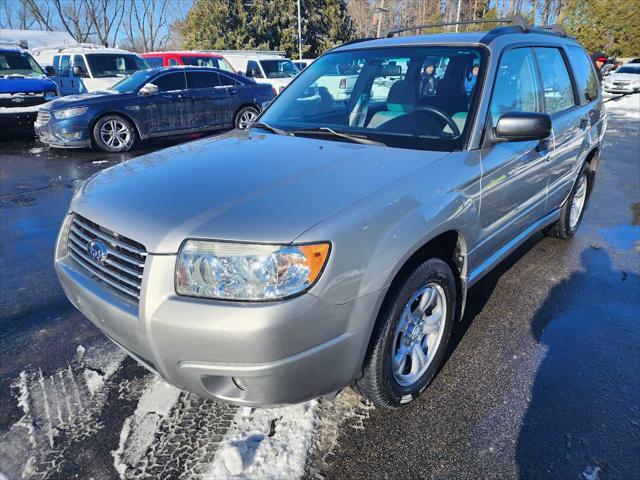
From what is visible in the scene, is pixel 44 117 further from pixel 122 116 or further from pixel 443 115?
pixel 443 115

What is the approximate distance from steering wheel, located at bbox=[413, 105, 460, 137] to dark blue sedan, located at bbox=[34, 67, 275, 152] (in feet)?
24.6

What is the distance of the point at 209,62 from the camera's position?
1391 cm

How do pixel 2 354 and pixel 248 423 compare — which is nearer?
pixel 248 423

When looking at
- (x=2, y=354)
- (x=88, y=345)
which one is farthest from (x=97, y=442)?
(x=2, y=354)

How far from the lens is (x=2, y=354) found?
284 cm

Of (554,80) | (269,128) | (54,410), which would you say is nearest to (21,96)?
(269,128)

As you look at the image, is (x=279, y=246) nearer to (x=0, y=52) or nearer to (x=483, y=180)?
(x=483, y=180)

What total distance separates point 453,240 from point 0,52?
42.0 ft

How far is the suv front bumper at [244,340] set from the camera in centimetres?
170

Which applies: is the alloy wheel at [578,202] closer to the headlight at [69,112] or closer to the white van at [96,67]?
the headlight at [69,112]

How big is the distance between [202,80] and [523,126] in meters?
8.95

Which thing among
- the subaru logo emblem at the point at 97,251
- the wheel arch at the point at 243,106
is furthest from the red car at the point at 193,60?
the subaru logo emblem at the point at 97,251

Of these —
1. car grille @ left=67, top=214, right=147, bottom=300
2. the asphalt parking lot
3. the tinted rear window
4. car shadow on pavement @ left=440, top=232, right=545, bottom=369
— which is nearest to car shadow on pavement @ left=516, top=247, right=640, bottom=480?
the asphalt parking lot

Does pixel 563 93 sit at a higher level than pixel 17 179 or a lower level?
higher
